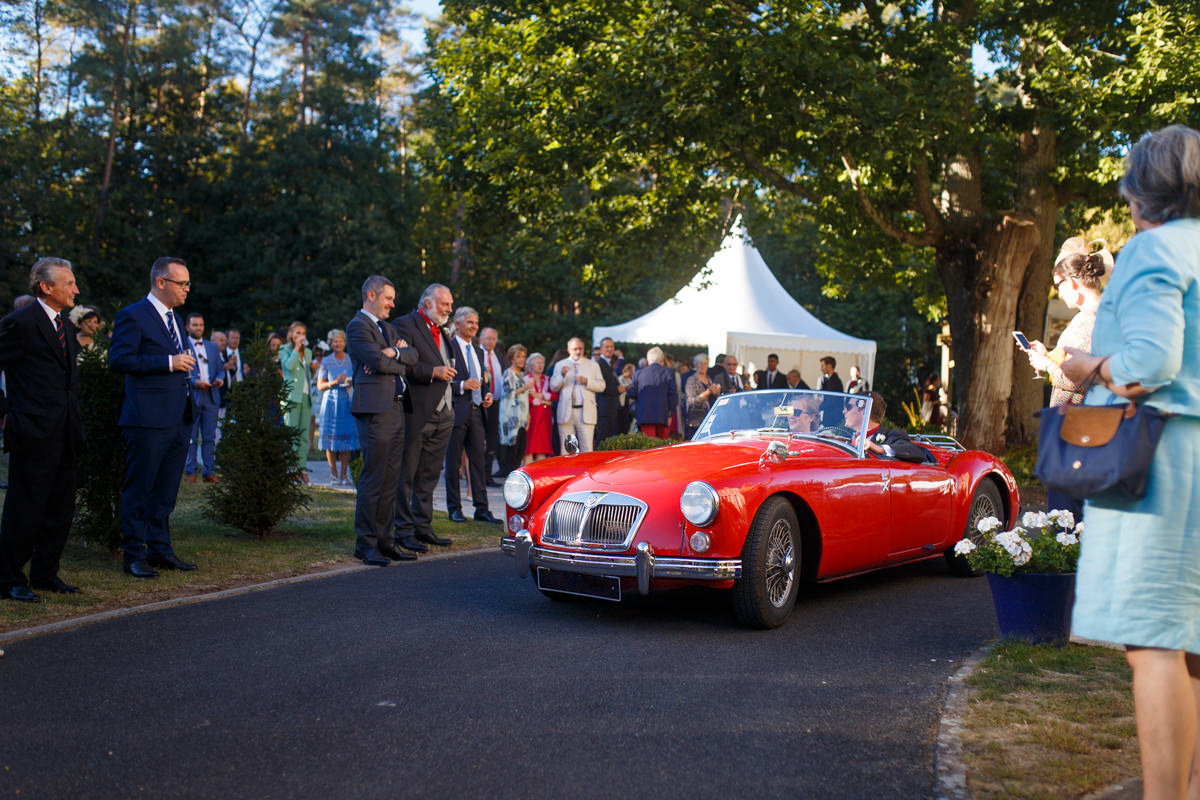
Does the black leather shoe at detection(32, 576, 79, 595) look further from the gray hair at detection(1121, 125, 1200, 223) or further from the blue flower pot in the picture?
the gray hair at detection(1121, 125, 1200, 223)

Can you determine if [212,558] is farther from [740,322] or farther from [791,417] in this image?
[740,322]

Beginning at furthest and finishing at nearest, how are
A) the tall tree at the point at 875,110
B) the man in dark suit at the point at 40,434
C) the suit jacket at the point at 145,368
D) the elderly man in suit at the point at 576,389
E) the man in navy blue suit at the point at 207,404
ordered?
the tall tree at the point at 875,110 < the elderly man in suit at the point at 576,389 < the man in navy blue suit at the point at 207,404 < the suit jacket at the point at 145,368 < the man in dark suit at the point at 40,434

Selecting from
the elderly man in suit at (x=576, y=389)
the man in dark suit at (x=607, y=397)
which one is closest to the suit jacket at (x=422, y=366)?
the elderly man in suit at (x=576, y=389)

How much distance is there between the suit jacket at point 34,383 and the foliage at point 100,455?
1.04 meters

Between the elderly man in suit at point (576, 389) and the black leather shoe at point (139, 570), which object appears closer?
the black leather shoe at point (139, 570)

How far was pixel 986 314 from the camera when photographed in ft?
56.6

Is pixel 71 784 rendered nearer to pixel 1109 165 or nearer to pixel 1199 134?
pixel 1199 134

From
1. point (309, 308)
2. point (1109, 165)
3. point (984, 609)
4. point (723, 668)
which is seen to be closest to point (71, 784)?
point (723, 668)

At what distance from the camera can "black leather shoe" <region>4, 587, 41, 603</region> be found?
244 inches

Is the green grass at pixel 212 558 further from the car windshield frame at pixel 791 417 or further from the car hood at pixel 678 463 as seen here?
the car windshield frame at pixel 791 417

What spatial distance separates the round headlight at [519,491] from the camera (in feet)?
22.5

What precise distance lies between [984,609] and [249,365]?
20.2 feet

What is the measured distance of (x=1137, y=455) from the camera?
2.78 meters

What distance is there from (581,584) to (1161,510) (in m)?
3.83
